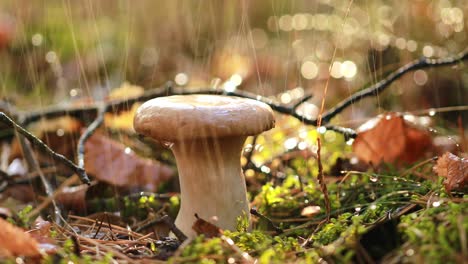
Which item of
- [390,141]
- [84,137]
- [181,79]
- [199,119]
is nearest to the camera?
[199,119]

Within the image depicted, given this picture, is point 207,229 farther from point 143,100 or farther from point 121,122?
point 121,122

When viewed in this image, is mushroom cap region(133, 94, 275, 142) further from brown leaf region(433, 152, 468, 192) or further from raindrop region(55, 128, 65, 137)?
raindrop region(55, 128, 65, 137)

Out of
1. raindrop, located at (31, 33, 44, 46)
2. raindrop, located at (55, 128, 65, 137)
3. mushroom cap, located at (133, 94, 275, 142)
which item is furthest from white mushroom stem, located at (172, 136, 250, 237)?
raindrop, located at (31, 33, 44, 46)

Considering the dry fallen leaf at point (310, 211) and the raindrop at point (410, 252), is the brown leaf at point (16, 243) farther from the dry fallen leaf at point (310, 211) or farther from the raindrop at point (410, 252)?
the dry fallen leaf at point (310, 211)

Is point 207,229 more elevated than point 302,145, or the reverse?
point 207,229

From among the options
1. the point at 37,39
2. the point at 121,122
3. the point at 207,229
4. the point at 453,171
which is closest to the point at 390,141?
the point at 453,171

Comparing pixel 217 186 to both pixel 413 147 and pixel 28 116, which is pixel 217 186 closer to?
pixel 413 147
